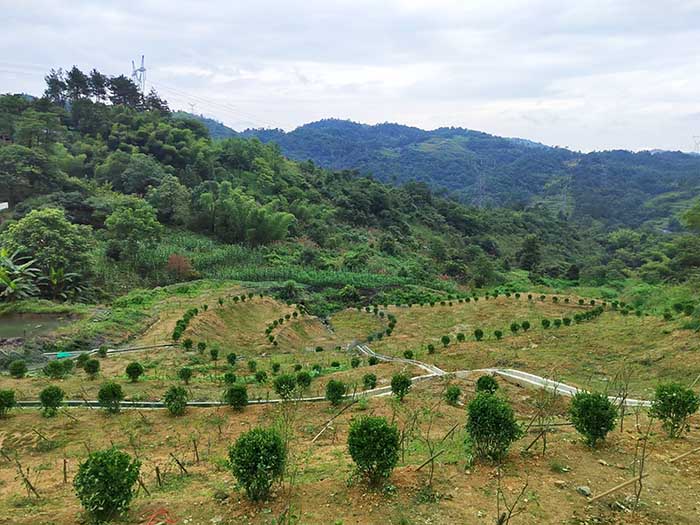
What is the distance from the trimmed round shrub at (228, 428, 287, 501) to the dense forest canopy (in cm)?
1426

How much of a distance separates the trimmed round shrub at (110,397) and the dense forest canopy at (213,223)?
8.91 meters

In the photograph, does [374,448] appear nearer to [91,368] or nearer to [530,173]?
[91,368]

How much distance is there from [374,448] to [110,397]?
6.63 metres

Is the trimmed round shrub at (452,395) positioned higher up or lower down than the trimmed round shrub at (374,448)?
lower down

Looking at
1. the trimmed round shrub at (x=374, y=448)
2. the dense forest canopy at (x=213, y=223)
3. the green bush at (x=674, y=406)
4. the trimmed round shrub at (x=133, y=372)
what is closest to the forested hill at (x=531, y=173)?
the dense forest canopy at (x=213, y=223)

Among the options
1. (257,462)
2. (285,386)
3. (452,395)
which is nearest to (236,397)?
(285,386)

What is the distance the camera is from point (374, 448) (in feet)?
19.1

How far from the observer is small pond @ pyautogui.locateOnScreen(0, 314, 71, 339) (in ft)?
57.2

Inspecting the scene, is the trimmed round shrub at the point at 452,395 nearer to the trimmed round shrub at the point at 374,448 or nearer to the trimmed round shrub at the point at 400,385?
the trimmed round shrub at the point at 400,385

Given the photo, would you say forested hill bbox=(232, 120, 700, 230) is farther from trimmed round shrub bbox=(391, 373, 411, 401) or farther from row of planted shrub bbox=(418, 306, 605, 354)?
trimmed round shrub bbox=(391, 373, 411, 401)

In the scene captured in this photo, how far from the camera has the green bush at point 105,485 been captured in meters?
5.18

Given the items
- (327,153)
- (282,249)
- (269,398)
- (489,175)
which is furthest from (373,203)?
(327,153)

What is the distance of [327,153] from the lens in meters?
153

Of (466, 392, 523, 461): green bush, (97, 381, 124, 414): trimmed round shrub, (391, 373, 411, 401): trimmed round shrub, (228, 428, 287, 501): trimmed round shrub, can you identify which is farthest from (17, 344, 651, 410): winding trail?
(228, 428, 287, 501): trimmed round shrub
